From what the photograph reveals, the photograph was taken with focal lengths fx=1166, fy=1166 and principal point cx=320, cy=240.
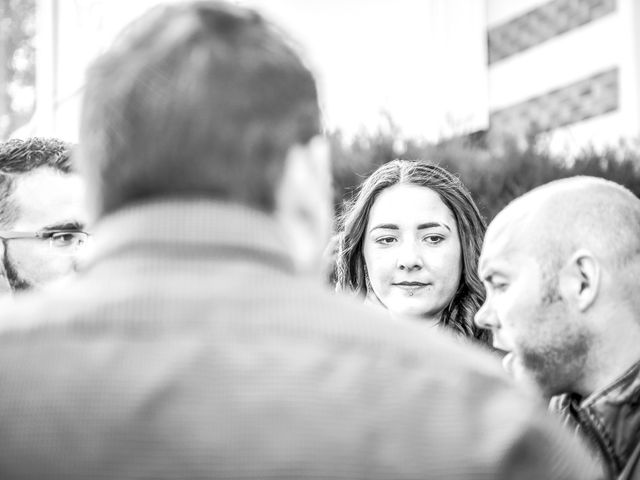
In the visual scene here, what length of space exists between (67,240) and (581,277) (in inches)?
74.0

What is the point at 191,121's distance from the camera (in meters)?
1.46

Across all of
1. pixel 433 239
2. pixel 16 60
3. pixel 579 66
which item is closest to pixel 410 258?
pixel 433 239

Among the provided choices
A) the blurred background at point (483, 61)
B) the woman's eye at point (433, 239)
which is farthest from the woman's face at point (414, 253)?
the blurred background at point (483, 61)

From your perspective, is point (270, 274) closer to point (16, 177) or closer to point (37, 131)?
point (16, 177)

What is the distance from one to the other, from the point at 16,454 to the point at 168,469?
0.61ft

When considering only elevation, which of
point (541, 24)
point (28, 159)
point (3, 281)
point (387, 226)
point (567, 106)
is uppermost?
point (541, 24)

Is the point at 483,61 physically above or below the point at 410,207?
above

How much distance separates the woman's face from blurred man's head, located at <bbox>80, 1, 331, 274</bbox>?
298 cm

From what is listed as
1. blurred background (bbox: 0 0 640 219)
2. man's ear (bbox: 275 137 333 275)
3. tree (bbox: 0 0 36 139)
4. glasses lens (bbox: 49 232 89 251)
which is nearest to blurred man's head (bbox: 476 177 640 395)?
man's ear (bbox: 275 137 333 275)

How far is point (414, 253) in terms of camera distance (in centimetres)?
448

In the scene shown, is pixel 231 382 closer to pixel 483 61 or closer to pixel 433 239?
pixel 433 239

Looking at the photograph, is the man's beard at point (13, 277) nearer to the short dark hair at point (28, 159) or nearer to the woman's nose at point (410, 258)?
the short dark hair at point (28, 159)

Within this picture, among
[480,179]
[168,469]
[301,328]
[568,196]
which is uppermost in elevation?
[480,179]

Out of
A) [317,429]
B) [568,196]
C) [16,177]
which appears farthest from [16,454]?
[16,177]
